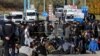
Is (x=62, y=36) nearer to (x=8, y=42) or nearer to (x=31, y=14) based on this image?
(x=8, y=42)

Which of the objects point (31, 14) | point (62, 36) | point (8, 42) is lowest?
point (62, 36)

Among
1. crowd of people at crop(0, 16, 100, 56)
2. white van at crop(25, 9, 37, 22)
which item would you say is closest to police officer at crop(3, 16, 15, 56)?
crowd of people at crop(0, 16, 100, 56)

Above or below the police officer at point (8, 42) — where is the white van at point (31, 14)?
below

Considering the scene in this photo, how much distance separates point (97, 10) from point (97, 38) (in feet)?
9.04

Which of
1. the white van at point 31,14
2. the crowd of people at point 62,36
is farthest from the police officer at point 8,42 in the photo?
the white van at point 31,14

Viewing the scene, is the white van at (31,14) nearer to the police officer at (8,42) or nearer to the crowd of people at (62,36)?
the crowd of people at (62,36)

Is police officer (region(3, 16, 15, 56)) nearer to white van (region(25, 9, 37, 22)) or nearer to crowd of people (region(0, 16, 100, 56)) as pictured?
crowd of people (region(0, 16, 100, 56))

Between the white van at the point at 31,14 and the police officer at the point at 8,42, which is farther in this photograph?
the white van at the point at 31,14

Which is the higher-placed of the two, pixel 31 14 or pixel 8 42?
pixel 8 42

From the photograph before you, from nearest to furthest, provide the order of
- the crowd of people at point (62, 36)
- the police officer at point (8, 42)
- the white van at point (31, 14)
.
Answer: the police officer at point (8, 42)
the crowd of people at point (62, 36)
the white van at point (31, 14)

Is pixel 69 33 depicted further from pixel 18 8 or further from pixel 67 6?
pixel 18 8

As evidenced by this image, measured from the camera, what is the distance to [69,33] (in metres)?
17.3

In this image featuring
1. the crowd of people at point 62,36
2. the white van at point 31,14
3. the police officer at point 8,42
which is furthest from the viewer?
the white van at point 31,14

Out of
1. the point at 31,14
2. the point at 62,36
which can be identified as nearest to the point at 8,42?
the point at 62,36
